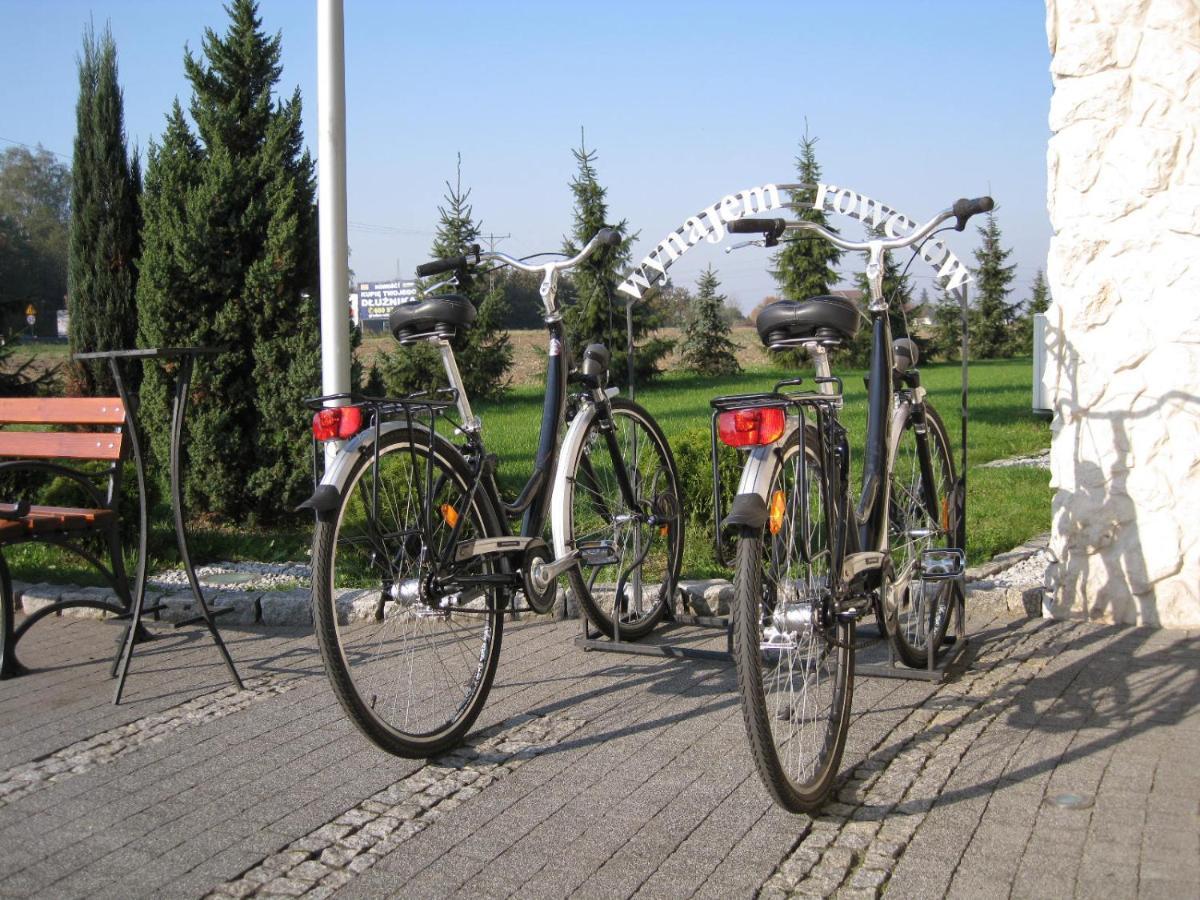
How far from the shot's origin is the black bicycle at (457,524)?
3697 mm

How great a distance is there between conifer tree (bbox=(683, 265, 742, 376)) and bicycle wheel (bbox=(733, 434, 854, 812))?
1057 inches

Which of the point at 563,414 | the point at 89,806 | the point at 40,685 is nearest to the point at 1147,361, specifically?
the point at 563,414

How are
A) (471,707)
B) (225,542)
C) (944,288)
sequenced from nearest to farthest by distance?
(471,707) → (944,288) → (225,542)

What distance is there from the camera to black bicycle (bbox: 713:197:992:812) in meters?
3.16

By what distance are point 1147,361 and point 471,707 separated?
329cm

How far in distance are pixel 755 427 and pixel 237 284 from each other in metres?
6.09

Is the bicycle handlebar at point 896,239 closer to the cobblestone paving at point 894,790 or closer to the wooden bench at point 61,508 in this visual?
the cobblestone paving at point 894,790

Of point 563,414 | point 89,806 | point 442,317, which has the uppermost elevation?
point 442,317

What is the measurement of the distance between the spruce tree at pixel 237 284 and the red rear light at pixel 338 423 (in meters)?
4.69

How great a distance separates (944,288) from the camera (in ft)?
15.9

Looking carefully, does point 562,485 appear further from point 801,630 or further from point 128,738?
point 128,738

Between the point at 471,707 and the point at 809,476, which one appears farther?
the point at 471,707

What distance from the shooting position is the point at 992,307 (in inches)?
1735

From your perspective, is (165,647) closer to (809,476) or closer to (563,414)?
(563,414)
